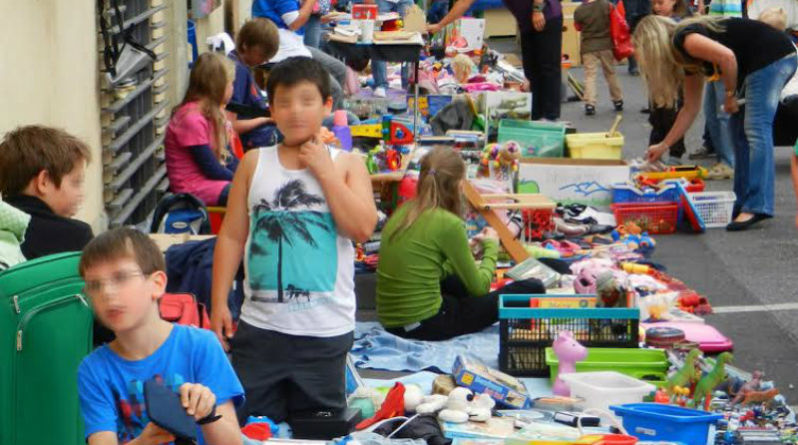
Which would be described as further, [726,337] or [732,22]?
[732,22]

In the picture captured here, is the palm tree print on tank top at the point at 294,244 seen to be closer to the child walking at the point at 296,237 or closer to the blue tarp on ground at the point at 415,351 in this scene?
the child walking at the point at 296,237

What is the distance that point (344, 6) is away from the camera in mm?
20500

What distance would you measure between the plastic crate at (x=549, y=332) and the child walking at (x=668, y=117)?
17.0 ft

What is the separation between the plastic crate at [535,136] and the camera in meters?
12.0

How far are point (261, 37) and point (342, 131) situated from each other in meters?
1.45

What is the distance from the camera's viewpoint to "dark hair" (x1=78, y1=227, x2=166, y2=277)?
373 cm

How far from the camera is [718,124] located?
495 inches

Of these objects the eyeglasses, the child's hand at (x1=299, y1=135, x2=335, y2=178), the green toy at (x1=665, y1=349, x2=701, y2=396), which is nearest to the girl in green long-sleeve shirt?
the green toy at (x1=665, y1=349, x2=701, y2=396)

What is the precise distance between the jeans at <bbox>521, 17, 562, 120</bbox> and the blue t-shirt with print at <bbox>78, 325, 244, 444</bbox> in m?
10.9

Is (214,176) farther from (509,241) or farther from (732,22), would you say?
(732,22)

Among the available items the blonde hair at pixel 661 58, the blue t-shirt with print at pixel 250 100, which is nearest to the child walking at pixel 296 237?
the blonde hair at pixel 661 58

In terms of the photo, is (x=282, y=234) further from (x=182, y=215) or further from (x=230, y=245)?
(x=182, y=215)

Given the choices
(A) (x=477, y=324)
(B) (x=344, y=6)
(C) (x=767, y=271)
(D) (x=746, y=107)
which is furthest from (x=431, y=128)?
(B) (x=344, y=6)

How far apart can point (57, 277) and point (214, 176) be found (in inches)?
177
